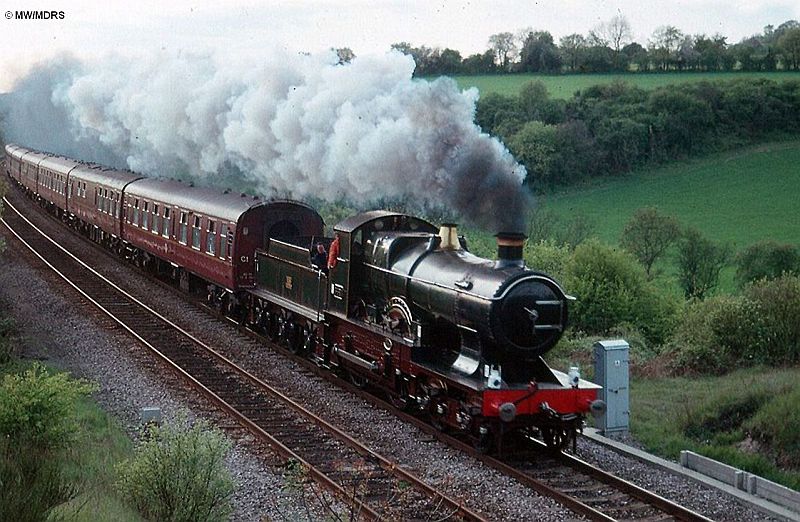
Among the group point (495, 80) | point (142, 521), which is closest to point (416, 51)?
point (495, 80)

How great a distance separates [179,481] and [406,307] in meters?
5.30

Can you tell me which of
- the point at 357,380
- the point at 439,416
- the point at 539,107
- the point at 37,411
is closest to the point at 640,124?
the point at 539,107

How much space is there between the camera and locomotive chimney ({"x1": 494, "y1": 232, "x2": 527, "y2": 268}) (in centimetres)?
1245

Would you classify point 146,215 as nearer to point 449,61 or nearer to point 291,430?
point 291,430

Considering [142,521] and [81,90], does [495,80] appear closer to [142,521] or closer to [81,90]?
[81,90]

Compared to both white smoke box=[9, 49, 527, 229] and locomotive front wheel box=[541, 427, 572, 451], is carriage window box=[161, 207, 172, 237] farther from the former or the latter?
locomotive front wheel box=[541, 427, 572, 451]

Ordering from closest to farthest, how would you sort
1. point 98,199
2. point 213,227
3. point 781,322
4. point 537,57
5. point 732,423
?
point 732,423
point 781,322
point 213,227
point 98,199
point 537,57

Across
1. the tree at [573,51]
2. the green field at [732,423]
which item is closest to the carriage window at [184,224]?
the green field at [732,423]

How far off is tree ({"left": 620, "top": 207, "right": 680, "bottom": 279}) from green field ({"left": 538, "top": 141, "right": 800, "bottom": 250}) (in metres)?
1.72

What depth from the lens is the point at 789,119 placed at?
155 feet

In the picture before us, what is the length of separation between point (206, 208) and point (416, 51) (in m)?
19.7

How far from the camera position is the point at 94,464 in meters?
11.4

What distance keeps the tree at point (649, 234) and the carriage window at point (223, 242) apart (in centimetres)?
2242

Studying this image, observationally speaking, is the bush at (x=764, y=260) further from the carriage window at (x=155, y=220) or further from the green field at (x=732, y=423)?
the carriage window at (x=155, y=220)
